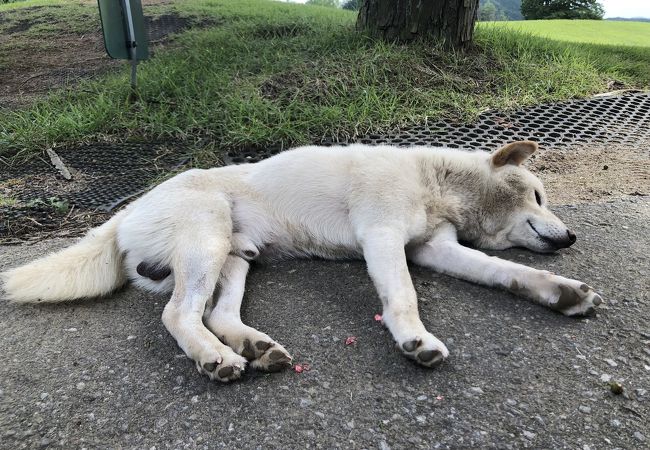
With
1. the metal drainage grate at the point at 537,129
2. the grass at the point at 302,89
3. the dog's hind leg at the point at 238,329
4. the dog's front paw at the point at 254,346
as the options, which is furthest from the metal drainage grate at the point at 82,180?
the dog's front paw at the point at 254,346

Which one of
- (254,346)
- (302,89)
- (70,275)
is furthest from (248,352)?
(302,89)

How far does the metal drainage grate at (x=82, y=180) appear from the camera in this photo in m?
4.09

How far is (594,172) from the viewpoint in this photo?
4508 mm

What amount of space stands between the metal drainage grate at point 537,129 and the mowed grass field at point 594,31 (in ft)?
13.2

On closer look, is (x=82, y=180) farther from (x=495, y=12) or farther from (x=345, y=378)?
(x=495, y=12)

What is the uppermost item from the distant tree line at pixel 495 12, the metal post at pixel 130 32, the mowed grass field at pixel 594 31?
the metal post at pixel 130 32

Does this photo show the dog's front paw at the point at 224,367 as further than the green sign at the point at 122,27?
No

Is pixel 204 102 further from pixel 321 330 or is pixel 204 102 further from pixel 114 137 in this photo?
pixel 321 330

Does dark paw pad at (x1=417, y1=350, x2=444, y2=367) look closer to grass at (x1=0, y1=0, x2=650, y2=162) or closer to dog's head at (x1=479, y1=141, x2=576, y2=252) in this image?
dog's head at (x1=479, y1=141, x2=576, y2=252)

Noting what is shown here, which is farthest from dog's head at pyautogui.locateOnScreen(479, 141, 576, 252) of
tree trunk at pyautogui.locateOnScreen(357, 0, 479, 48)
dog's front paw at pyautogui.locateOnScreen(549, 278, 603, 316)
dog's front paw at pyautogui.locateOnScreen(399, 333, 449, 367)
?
tree trunk at pyautogui.locateOnScreen(357, 0, 479, 48)

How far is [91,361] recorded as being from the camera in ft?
7.47

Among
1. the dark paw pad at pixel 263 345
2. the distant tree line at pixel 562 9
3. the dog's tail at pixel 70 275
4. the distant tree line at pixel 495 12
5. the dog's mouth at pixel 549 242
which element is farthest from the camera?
the distant tree line at pixel 562 9

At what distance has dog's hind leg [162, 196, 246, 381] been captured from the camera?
2.13 metres

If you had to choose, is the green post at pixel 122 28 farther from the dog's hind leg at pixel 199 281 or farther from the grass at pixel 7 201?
the dog's hind leg at pixel 199 281
